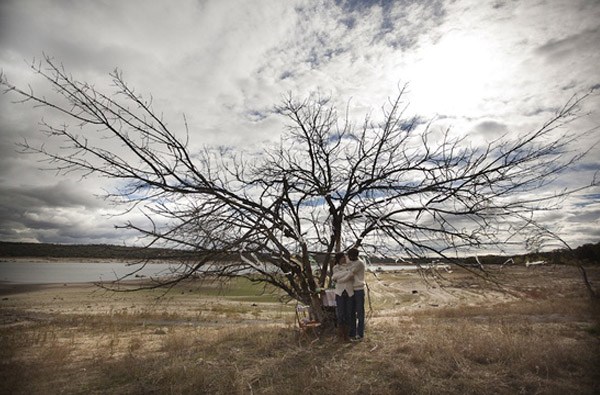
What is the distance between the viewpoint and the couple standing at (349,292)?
6.58 meters

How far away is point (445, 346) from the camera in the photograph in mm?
6027

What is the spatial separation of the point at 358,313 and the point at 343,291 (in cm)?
62

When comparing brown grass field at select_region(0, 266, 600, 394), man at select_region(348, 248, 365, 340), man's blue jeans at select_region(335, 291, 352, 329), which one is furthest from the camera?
man's blue jeans at select_region(335, 291, 352, 329)

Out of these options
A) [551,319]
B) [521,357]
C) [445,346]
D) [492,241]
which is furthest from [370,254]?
[551,319]

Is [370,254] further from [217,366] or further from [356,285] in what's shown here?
[217,366]

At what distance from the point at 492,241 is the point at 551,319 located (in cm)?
862

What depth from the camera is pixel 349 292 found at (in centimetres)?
660

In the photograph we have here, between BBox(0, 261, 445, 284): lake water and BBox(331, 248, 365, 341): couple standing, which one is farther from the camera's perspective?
BBox(331, 248, 365, 341): couple standing

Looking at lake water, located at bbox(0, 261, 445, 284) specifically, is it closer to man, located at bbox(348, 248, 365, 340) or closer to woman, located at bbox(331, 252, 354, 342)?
man, located at bbox(348, 248, 365, 340)

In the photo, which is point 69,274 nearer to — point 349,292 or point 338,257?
point 338,257

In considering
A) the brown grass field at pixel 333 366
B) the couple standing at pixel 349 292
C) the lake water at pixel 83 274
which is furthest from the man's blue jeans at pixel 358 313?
the lake water at pixel 83 274

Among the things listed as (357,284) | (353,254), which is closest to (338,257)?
(353,254)

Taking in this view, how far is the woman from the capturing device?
21.7 feet

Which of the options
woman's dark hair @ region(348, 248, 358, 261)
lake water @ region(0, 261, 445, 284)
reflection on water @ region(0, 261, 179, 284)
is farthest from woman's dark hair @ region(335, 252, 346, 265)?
reflection on water @ region(0, 261, 179, 284)
